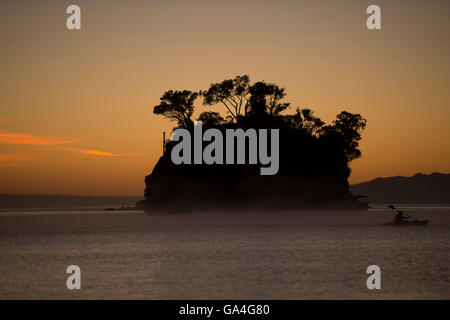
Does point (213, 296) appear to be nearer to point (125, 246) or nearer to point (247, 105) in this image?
point (125, 246)

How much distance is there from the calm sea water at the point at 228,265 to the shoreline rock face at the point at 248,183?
4698 cm

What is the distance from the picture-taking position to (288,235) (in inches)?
2520

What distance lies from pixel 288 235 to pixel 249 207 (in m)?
49.4

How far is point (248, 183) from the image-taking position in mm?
112750

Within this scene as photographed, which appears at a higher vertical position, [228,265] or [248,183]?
[248,183]

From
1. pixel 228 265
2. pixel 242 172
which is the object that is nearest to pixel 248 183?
pixel 242 172

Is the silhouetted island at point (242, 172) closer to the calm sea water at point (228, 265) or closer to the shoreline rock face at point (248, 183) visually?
the shoreline rock face at point (248, 183)

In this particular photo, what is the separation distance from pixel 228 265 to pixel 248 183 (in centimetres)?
7483

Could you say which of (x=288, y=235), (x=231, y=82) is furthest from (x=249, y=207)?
(x=288, y=235)

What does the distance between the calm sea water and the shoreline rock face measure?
47.0m
